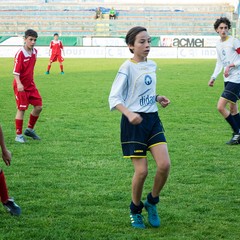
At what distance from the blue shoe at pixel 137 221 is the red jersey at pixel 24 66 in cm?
535

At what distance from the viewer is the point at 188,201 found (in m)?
6.71

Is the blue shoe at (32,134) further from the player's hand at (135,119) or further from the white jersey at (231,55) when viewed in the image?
the player's hand at (135,119)

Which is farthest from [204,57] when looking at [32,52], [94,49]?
[32,52]

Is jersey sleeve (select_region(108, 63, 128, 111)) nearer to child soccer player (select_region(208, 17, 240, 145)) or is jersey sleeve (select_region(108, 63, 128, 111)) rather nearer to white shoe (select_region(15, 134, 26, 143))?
child soccer player (select_region(208, 17, 240, 145))

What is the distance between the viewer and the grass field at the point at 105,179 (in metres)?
5.70

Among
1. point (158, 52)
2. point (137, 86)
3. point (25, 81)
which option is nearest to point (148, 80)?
point (137, 86)

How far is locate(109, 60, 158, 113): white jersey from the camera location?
18.5 feet

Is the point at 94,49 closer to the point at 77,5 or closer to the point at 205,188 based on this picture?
the point at 77,5

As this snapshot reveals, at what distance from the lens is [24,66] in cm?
1066

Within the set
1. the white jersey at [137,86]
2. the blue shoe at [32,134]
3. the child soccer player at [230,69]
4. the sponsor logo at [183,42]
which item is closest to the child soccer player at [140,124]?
the white jersey at [137,86]

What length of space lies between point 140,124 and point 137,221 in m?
0.88

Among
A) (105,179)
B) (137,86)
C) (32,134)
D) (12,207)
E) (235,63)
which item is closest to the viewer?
(137,86)

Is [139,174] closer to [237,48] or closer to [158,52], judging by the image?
[237,48]

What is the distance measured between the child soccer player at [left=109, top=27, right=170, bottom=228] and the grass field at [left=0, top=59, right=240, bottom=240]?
32cm
